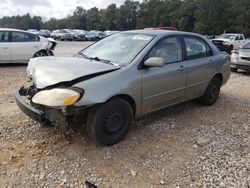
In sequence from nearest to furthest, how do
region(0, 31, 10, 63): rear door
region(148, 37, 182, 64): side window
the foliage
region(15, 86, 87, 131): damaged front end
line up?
region(15, 86, 87, 131): damaged front end
region(148, 37, 182, 64): side window
region(0, 31, 10, 63): rear door
the foliage

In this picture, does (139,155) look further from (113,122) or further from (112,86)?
(112,86)

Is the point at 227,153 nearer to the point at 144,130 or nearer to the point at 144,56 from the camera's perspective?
the point at 144,130

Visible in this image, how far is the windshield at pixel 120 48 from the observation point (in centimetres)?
399

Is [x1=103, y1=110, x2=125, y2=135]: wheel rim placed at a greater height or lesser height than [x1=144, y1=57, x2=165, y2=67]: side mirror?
lesser

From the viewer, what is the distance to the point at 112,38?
187 inches

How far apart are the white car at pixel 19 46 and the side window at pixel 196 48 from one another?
265 inches

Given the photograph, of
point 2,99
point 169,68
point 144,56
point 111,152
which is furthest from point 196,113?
point 2,99

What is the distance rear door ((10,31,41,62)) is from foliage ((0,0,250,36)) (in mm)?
46857

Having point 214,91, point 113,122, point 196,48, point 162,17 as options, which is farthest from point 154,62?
point 162,17

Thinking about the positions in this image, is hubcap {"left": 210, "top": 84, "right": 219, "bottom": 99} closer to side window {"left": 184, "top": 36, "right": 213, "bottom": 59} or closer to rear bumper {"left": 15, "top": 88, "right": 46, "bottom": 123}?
side window {"left": 184, "top": 36, "right": 213, "bottom": 59}

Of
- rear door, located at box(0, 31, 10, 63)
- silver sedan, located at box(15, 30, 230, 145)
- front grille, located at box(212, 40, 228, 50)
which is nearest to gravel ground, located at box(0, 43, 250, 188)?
silver sedan, located at box(15, 30, 230, 145)

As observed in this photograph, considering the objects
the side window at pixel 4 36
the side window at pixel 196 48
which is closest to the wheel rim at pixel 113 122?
the side window at pixel 196 48

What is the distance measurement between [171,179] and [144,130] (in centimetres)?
125

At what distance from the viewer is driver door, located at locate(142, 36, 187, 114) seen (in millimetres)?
3998
